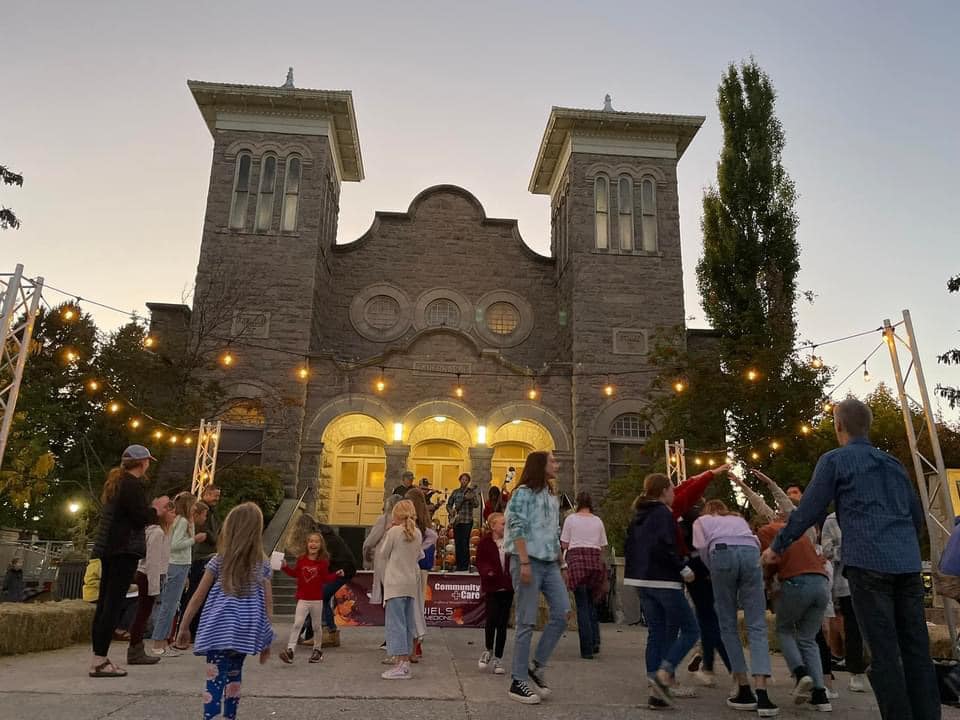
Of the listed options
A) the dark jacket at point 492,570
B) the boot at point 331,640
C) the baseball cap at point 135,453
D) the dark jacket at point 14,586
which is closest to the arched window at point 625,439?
the boot at point 331,640

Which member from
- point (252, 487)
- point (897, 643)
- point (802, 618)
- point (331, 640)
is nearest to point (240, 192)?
point (252, 487)

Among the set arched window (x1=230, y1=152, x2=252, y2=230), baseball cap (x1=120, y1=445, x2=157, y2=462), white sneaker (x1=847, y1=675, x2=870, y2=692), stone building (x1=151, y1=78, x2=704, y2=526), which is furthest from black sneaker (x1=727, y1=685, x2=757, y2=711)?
arched window (x1=230, y1=152, x2=252, y2=230)

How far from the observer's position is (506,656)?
752cm

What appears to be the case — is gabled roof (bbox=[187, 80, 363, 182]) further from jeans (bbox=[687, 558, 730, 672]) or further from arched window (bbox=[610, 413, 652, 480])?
jeans (bbox=[687, 558, 730, 672])

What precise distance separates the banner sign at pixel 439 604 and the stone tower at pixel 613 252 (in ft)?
30.6

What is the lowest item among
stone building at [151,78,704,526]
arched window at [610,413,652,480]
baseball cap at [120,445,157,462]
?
baseball cap at [120,445,157,462]

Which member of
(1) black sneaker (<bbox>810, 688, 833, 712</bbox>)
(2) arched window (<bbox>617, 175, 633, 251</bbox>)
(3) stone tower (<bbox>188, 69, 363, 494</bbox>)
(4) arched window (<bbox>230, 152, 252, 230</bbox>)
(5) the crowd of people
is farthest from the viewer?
(2) arched window (<bbox>617, 175, 633, 251</bbox>)

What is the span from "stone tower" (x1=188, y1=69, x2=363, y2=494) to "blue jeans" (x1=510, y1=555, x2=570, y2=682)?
14.6 meters

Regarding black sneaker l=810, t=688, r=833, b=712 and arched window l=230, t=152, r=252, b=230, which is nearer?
black sneaker l=810, t=688, r=833, b=712

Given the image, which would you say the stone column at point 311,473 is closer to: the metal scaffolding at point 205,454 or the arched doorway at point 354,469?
the arched doorway at point 354,469

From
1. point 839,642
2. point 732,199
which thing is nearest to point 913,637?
point 839,642

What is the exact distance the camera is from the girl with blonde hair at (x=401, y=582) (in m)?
6.20

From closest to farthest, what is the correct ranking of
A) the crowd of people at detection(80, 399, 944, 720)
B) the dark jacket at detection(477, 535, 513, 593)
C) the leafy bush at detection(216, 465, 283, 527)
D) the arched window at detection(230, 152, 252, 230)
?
the crowd of people at detection(80, 399, 944, 720) < the dark jacket at detection(477, 535, 513, 593) < the leafy bush at detection(216, 465, 283, 527) < the arched window at detection(230, 152, 252, 230)

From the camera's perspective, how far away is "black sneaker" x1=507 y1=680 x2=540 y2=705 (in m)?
4.99
